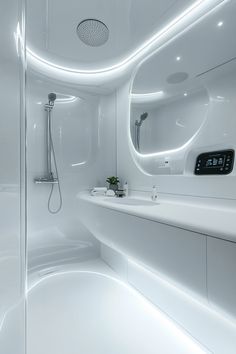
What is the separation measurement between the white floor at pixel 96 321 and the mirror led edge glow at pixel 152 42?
2054 millimetres

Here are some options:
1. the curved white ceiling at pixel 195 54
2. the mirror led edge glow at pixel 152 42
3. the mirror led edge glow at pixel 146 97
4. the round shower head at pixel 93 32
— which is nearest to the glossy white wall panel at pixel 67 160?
the mirror led edge glow at pixel 152 42

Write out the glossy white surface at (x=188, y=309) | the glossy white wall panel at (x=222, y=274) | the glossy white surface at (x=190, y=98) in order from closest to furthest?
the glossy white wall panel at (x=222, y=274) < the glossy white surface at (x=188, y=309) < the glossy white surface at (x=190, y=98)

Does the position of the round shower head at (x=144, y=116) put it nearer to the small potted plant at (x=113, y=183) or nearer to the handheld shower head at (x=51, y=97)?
the small potted plant at (x=113, y=183)

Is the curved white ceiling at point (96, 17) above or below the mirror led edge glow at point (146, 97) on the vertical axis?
above

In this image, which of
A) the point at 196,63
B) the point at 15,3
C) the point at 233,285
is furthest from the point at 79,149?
the point at 233,285

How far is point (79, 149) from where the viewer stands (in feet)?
7.61

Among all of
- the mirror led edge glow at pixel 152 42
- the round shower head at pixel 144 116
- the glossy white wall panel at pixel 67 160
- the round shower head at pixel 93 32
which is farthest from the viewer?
the glossy white wall panel at pixel 67 160

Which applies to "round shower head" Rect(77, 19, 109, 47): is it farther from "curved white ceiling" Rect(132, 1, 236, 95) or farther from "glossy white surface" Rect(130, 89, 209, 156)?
"glossy white surface" Rect(130, 89, 209, 156)

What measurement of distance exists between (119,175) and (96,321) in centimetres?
135

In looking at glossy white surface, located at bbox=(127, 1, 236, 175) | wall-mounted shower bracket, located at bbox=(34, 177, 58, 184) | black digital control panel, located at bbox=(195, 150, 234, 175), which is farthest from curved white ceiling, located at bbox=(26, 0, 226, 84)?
wall-mounted shower bracket, located at bbox=(34, 177, 58, 184)

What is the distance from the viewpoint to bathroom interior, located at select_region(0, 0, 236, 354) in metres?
0.76

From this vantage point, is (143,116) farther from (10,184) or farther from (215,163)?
(10,184)

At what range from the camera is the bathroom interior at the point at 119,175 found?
76 cm

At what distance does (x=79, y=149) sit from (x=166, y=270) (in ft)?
5.70
